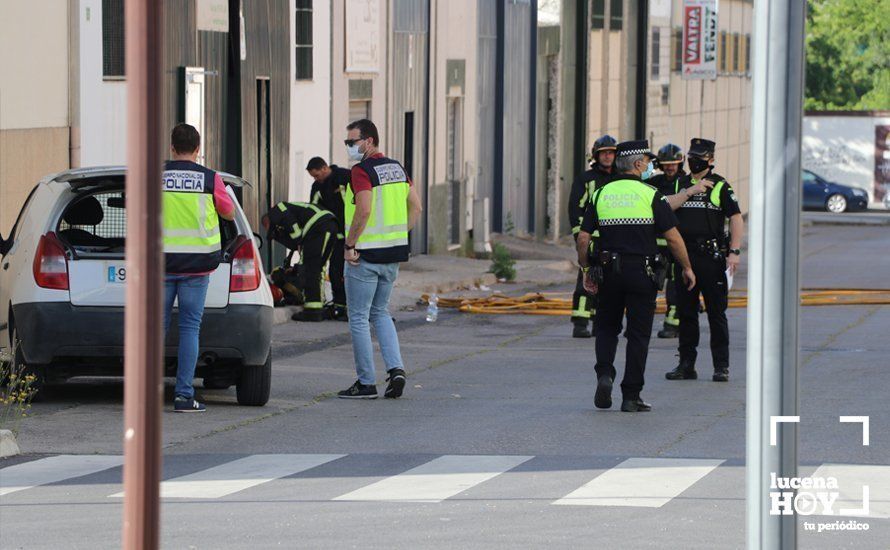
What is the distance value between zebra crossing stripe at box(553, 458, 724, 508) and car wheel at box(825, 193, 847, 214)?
5136cm

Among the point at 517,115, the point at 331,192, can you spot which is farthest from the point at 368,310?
the point at 517,115

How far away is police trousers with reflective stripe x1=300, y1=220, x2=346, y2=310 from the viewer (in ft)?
61.0

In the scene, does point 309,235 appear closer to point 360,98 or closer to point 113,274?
point 360,98

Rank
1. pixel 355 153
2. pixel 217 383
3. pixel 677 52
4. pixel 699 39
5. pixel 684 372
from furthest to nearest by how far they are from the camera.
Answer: pixel 677 52, pixel 699 39, pixel 684 372, pixel 355 153, pixel 217 383

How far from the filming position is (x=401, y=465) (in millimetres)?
9609

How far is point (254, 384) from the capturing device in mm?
11906

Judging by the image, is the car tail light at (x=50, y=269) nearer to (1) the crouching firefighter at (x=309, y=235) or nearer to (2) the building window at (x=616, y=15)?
(1) the crouching firefighter at (x=309, y=235)

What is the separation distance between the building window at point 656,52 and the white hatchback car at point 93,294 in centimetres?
3175

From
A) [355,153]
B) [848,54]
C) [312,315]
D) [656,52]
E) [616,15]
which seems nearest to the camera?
[355,153]

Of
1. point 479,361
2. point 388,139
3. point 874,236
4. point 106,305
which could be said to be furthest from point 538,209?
point 106,305

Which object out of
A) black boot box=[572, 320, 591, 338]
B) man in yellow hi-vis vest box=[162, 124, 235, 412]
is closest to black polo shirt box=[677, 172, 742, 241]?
man in yellow hi-vis vest box=[162, 124, 235, 412]

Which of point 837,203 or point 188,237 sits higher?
point 188,237

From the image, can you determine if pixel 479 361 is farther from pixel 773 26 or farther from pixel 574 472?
pixel 773 26

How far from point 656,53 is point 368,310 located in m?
31.8
